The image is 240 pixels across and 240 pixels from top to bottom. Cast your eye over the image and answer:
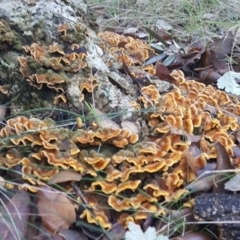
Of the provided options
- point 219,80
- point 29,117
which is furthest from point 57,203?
point 219,80

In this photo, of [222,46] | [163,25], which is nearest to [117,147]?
[222,46]

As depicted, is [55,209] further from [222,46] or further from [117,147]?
[222,46]

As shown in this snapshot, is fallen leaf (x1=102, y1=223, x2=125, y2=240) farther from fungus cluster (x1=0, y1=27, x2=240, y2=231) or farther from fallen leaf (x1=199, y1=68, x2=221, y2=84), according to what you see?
fallen leaf (x1=199, y1=68, x2=221, y2=84)

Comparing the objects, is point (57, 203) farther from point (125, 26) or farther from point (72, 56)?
point (125, 26)

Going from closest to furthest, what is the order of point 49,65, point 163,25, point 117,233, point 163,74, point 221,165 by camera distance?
point 117,233, point 221,165, point 49,65, point 163,74, point 163,25

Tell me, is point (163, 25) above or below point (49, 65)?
below

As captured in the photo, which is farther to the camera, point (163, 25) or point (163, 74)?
point (163, 25)

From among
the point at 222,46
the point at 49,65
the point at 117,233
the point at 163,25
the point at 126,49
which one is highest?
the point at 49,65

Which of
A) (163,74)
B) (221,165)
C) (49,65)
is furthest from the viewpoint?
(163,74)
